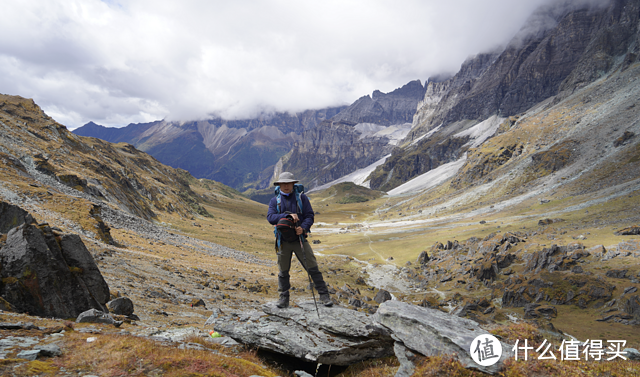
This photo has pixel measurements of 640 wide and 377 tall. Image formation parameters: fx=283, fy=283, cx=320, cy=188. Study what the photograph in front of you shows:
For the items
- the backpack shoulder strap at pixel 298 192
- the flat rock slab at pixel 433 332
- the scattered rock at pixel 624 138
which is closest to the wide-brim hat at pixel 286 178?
the backpack shoulder strap at pixel 298 192

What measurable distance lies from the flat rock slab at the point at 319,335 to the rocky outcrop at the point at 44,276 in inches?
238

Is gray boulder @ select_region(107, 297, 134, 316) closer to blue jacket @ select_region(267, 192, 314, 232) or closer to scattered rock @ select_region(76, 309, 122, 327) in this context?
scattered rock @ select_region(76, 309, 122, 327)

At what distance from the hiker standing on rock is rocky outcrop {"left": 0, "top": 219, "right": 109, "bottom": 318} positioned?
8259 mm

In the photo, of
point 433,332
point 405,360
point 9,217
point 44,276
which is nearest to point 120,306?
point 44,276

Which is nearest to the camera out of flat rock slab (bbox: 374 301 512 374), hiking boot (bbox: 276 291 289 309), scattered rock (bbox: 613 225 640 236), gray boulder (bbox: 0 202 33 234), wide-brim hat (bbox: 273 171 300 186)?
flat rock slab (bbox: 374 301 512 374)

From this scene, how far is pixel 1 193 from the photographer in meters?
26.0

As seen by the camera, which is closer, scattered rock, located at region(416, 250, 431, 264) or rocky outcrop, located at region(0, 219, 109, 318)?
rocky outcrop, located at region(0, 219, 109, 318)

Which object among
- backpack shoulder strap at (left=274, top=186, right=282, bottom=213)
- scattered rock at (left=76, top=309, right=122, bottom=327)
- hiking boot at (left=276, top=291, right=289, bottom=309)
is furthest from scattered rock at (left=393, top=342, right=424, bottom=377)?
scattered rock at (left=76, top=309, right=122, bottom=327)

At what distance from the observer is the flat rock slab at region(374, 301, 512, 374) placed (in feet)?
27.1

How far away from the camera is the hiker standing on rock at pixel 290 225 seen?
11102 millimetres

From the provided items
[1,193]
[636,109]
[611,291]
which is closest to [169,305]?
[1,193]

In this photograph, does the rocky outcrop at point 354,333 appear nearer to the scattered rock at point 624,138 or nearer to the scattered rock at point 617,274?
the scattered rock at point 617,274

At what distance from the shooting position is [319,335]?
10.5 m

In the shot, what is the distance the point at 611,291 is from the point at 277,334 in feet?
126
